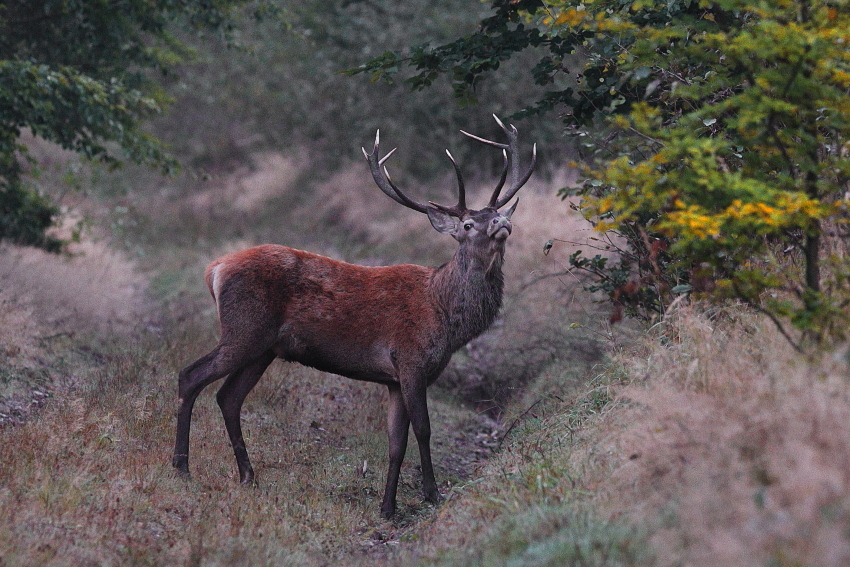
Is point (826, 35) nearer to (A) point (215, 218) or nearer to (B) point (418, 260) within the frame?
(B) point (418, 260)

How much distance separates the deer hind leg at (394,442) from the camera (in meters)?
7.11

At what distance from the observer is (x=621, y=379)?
6875 mm

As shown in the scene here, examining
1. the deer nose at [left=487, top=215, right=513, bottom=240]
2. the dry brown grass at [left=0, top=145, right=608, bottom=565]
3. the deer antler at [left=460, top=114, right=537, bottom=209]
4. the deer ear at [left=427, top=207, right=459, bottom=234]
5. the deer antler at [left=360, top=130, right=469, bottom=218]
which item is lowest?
the dry brown grass at [left=0, top=145, right=608, bottom=565]

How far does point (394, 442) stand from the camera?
7.48 m

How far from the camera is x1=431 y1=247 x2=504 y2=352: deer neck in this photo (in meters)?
7.58

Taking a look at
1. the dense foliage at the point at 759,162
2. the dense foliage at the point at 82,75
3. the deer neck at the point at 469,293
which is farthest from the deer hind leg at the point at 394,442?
the dense foliage at the point at 82,75

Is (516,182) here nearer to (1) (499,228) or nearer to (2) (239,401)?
(1) (499,228)

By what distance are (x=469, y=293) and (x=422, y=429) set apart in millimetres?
1213

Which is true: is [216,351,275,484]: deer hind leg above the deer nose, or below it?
below

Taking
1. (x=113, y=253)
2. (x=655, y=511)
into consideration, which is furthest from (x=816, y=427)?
(x=113, y=253)

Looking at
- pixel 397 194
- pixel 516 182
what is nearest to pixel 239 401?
pixel 397 194

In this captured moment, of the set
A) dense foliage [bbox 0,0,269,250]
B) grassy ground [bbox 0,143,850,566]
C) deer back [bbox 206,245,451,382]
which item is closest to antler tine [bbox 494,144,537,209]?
deer back [bbox 206,245,451,382]

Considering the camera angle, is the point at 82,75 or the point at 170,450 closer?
the point at 170,450

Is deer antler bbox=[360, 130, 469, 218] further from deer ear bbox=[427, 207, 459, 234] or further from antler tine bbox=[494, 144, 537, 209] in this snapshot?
antler tine bbox=[494, 144, 537, 209]
